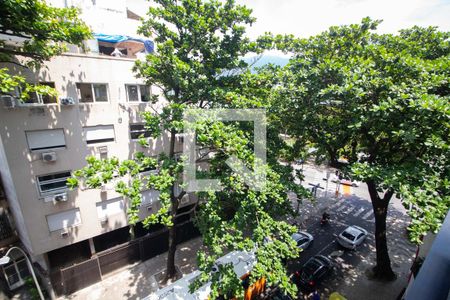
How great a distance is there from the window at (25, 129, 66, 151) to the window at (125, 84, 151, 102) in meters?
3.72

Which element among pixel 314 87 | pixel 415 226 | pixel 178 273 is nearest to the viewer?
pixel 415 226

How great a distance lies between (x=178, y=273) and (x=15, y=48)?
1325 cm

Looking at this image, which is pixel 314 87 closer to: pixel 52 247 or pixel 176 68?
pixel 176 68

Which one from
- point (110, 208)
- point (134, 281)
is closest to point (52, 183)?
point (110, 208)

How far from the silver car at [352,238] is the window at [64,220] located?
16103 mm

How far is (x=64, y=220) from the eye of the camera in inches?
448

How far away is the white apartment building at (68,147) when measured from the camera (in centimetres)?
998

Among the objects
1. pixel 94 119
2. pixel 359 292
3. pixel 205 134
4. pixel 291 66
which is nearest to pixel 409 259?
pixel 359 292

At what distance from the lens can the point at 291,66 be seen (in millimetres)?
10508

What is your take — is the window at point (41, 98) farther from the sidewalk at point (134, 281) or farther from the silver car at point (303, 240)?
the silver car at point (303, 240)

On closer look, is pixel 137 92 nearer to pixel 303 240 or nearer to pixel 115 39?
pixel 115 39

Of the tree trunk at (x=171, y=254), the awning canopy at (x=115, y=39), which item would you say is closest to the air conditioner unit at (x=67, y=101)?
the awning canopy at (x=115, y=39)

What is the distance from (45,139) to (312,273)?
1474 cm

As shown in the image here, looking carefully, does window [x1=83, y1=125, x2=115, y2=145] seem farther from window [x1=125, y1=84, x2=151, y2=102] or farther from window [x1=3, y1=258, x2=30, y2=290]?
window [x1=3, y1=258, x2=30, y2=290]
